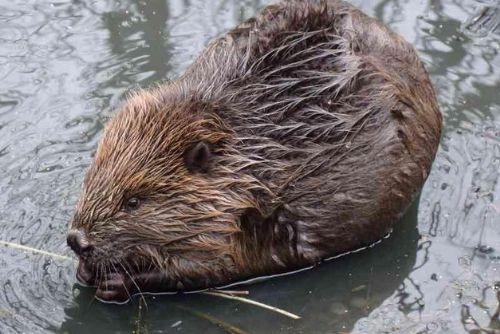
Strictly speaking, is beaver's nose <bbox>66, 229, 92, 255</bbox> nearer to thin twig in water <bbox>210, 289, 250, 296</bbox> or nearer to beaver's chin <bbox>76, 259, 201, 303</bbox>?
beaver's chin <bbox>76, 259, 201, 303</bbox>

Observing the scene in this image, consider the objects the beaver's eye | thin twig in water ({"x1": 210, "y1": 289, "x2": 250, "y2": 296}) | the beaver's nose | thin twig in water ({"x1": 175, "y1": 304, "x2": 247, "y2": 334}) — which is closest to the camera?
the beaver's nose

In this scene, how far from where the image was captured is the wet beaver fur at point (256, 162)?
15.3 ft

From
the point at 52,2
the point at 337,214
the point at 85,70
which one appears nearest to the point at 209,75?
the point at 337,214

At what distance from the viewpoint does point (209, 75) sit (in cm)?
493

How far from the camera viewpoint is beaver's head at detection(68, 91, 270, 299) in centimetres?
459

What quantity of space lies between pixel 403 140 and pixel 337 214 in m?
0.48

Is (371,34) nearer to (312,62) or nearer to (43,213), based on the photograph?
(312,62)

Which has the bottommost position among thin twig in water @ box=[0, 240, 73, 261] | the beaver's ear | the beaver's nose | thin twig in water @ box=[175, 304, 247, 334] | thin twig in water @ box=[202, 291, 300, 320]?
thin twig in water @ box=[175, 304, 247, 334]

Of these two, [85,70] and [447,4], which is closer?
[85,70]

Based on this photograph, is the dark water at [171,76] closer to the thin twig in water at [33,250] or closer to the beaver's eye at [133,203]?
the thin twig in water at [33,250]

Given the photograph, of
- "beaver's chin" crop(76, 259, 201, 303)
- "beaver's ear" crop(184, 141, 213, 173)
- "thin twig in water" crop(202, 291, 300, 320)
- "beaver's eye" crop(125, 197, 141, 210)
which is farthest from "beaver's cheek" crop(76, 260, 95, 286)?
"beaver's ear" crop(184, 141, 213, 173)

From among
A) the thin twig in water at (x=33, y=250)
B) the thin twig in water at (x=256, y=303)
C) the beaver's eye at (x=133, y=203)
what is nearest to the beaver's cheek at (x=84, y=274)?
the thin twig in water at (x=33, y=250)

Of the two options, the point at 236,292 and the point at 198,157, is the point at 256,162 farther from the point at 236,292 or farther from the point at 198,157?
the point at 236,292

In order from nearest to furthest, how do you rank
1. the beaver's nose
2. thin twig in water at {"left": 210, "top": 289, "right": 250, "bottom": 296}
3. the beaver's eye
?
the beaver's nose, the beaver's eye, thin twig in water at {"left": 210, "top": 289, "right": 250, "bottom": 296}
